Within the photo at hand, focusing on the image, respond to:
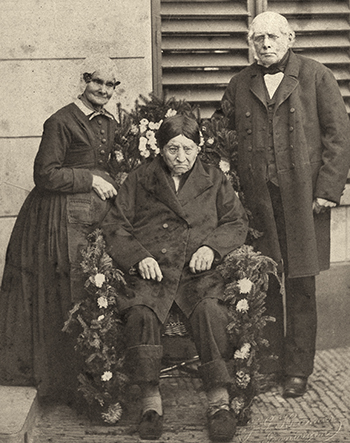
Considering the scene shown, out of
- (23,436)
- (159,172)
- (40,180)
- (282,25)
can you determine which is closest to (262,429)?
(23,436)

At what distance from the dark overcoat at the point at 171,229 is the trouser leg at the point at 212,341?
0.25ft

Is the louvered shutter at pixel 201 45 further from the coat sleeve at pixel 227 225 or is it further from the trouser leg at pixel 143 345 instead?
the trouser leg at pixel 143 345

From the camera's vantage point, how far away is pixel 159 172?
4250 mm

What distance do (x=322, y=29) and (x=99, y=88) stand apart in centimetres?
199

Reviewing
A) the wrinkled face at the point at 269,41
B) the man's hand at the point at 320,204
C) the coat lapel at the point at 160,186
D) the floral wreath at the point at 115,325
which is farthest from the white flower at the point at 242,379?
the wrinkled face at the point at 269,41

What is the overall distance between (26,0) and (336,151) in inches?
95.5

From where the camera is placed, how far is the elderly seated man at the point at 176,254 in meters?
3.90

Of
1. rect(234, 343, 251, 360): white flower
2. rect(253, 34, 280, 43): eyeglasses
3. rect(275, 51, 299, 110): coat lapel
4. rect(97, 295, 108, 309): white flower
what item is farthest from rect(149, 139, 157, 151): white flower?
rect(234, 343, 251, 360): white flower

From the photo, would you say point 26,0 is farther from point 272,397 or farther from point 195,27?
point 272,397

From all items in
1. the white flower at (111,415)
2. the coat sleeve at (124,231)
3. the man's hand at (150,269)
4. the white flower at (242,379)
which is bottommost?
the white flower at (111,415)

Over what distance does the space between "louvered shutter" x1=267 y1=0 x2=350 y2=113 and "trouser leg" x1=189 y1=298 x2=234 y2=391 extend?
7.53 feet

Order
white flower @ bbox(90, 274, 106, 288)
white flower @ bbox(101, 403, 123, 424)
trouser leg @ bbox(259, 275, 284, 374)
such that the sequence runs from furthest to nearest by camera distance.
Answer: trouser leg @ bbox(259, 275, 284, 374)
white flower @ bbox(101, 403, 123, 424)
white flower @ bbox(90, 274, 106, 288)

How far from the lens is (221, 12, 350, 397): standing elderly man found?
14.6ft

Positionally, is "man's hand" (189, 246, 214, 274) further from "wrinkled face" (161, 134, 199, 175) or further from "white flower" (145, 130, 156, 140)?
"white flower" (145, 130, 156, 140)
